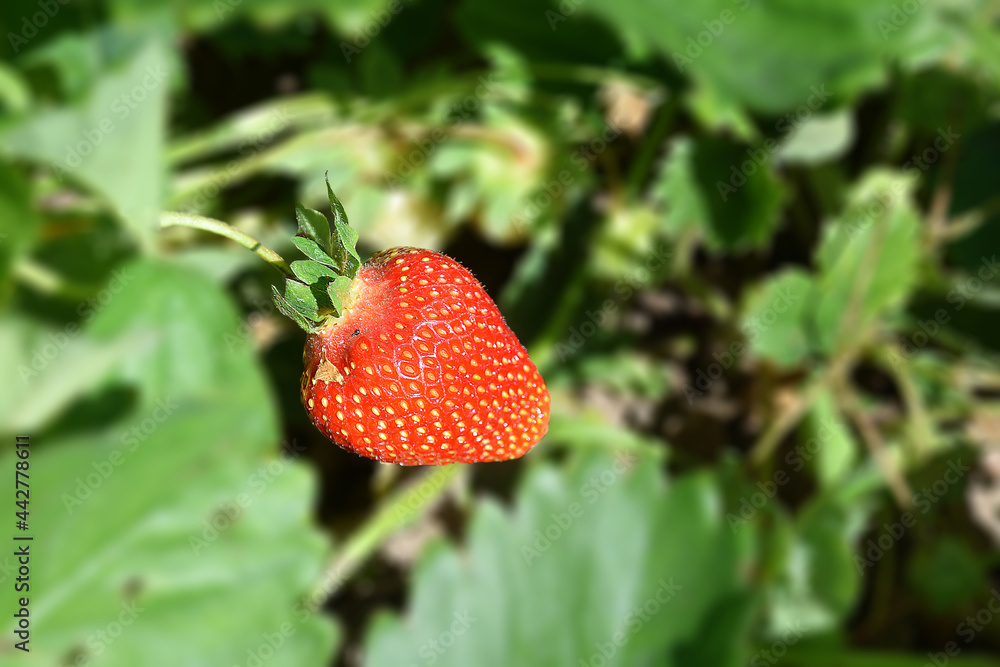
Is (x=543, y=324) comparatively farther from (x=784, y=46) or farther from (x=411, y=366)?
(x=411, y=366)

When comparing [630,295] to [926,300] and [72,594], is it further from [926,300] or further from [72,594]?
[72,594]

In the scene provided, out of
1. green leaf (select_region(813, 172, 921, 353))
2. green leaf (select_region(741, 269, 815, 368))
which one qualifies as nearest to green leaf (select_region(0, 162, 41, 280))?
green leaf (select_region(741, 269, 815, 368))

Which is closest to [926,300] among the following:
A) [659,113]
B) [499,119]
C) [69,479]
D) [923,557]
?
[923,557]

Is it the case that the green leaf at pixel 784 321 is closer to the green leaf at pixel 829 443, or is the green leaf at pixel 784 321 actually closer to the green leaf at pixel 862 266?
the green leaf at pixel 862 266

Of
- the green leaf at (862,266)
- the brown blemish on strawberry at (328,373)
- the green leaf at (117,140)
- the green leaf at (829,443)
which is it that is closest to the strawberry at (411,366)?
the brown blemish on strawberry at (328,373)

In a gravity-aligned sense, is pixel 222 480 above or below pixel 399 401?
below

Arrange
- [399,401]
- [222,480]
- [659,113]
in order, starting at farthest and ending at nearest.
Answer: [659,113]
[222,480]
[399,401]
